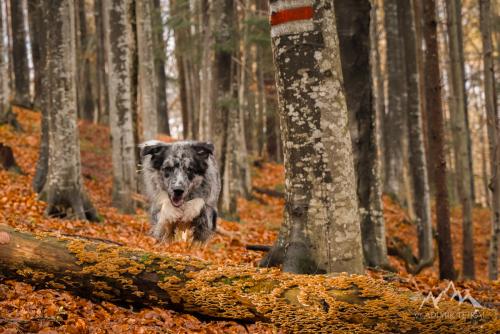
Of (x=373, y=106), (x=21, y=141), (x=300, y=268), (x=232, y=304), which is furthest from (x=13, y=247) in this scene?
(x=21, y=141)

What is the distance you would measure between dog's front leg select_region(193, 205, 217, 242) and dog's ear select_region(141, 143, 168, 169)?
2.91 ft

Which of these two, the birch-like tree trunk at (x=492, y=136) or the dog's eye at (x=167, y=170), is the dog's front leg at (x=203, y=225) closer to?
the dog's eye at (x=167, y=170)

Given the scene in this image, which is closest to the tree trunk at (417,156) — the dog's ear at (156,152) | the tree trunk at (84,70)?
the dog's ear at (156,152)

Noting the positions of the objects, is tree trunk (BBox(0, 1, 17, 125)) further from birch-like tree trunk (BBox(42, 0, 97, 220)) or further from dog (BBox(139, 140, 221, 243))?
dog (BBox(139, 140, 221, 243))

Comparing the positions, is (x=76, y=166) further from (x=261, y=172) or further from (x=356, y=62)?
(x=261, y=172)

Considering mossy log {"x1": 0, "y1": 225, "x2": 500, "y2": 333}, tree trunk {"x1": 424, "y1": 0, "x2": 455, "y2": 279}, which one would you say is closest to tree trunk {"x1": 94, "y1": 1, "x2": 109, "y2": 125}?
tree trunk {"x1": 424, "y1": 0, "x2": 455, "y2": 279}

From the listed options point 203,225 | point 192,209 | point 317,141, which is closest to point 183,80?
point 203,225

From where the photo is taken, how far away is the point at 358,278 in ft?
14.9

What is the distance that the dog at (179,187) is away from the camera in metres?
6.55

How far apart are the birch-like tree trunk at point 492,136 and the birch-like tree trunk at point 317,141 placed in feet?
25.7

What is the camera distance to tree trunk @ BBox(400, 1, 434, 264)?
1361cm

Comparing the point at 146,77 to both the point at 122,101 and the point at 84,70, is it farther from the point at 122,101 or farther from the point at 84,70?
the point at 84,70

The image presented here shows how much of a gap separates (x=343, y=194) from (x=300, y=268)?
94 centimetres

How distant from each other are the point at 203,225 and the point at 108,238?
9.66ft
